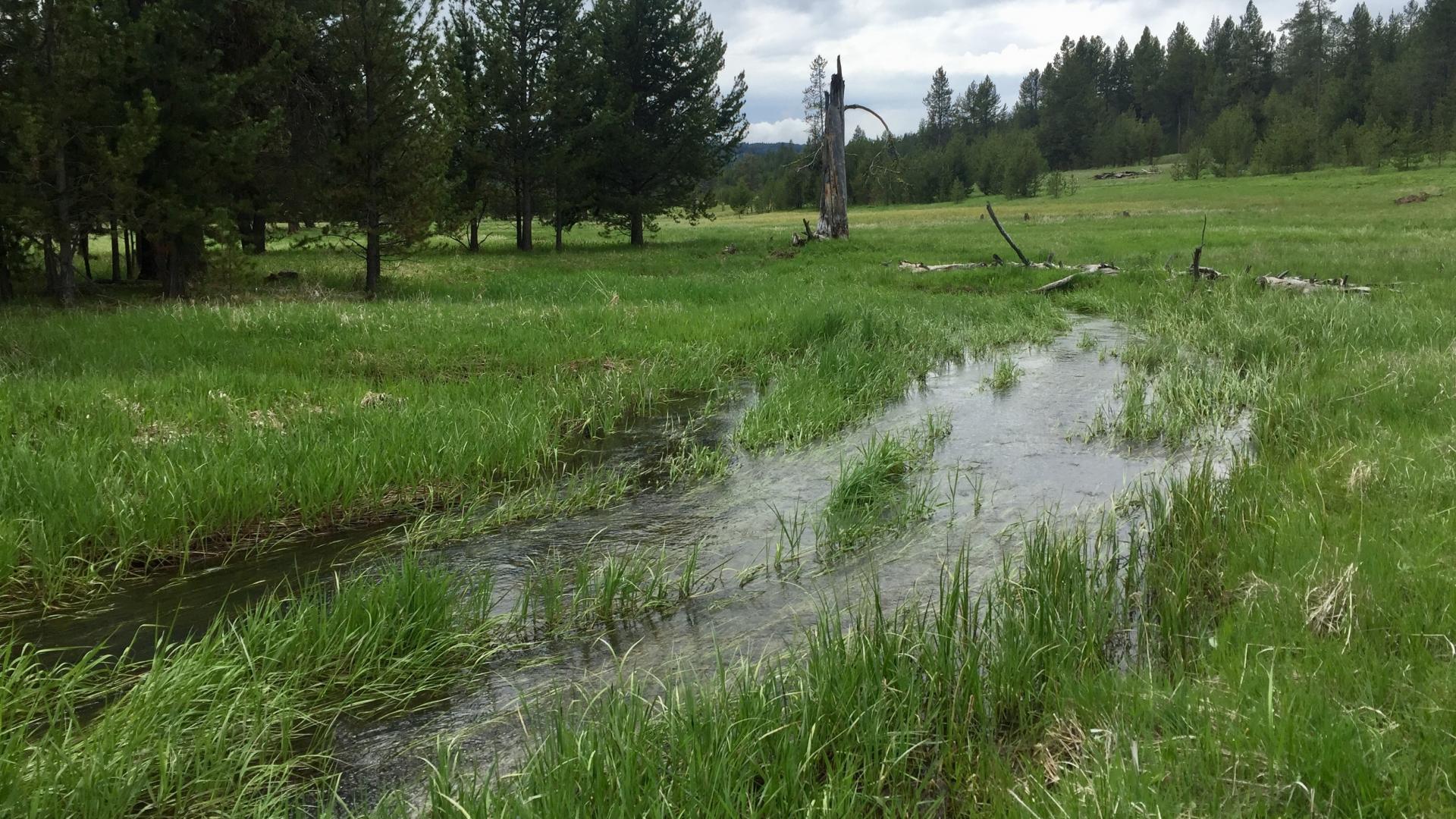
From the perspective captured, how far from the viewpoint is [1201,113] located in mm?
119250

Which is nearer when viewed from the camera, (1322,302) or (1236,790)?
(1236,790)

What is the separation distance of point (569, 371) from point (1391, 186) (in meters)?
58.4

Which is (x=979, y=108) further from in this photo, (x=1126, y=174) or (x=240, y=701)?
(x=240, y=701)

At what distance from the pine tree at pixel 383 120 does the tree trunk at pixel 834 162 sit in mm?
14620

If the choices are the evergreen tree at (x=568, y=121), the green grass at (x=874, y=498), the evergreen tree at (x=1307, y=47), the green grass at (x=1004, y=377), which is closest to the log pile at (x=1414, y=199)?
the evergreen tree at (x=568, y=121)

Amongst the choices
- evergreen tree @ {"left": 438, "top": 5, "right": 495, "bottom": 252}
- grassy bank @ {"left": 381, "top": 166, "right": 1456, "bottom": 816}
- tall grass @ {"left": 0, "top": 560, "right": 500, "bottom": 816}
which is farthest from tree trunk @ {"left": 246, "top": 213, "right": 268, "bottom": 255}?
grassy bank @ {"left": 381, "top": 166, "right": 1456, "bottom": 816}

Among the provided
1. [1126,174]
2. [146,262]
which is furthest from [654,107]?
[1126,174]

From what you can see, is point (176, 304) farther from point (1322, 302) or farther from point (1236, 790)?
point (1322, 302)

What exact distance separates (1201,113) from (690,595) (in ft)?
463

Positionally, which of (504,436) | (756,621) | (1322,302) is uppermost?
(1322,302)

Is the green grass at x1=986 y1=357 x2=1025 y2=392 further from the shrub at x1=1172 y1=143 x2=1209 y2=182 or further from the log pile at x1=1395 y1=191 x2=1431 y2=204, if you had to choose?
the shrub at x1=1172 y1=143 x2=1209 y2=182

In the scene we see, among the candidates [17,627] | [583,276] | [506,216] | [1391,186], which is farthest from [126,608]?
[1391,186]

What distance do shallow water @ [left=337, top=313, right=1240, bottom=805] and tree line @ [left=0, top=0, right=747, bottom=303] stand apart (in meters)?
12.5

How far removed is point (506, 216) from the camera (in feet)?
117
